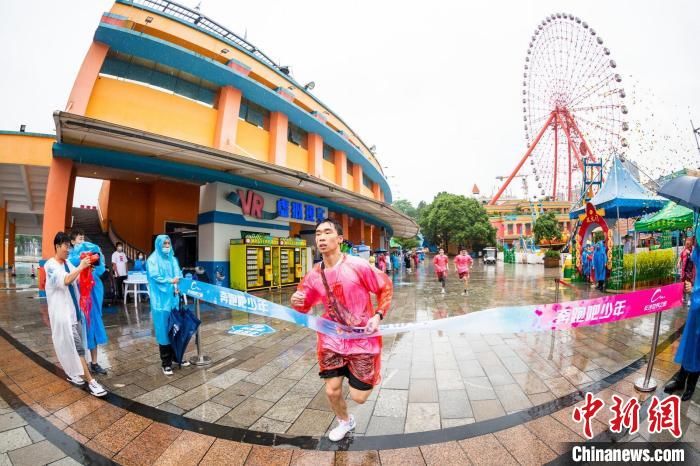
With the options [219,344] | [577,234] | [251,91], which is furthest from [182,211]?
[577,234]

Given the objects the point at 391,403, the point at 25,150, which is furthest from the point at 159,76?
the point at 391,403

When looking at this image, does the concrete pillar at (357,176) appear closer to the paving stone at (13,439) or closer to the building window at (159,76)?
the building window at (159,76)

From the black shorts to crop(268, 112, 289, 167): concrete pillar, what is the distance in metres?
12.5

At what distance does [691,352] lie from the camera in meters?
3.16

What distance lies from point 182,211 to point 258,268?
4979 mm

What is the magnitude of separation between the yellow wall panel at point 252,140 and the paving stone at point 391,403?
1133cm

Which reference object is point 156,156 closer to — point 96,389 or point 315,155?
point 96,389

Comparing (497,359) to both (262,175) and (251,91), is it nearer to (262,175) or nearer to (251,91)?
(262,175)

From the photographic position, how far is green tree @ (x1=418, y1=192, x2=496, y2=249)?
45066 mm

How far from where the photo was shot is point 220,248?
11.2 metres

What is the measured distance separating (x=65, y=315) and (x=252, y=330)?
3229 millimetres

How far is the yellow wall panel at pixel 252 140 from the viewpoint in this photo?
12.8 m

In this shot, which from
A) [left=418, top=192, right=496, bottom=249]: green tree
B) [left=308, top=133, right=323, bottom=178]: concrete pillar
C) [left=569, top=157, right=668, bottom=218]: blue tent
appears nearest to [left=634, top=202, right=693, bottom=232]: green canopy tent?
[left=569, top=157, right=668, bottom=218]: blue tent

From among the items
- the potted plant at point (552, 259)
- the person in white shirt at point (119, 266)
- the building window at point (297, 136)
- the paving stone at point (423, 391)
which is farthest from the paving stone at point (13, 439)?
the potted plant at point (552, 259)
